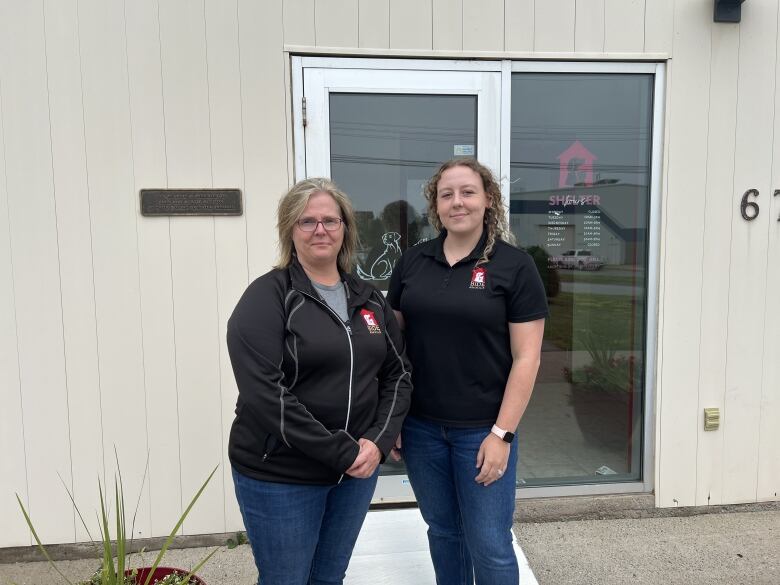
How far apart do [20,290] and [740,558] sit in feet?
12.8

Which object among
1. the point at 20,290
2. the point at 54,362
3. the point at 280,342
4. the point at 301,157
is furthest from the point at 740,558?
the point at 20,290

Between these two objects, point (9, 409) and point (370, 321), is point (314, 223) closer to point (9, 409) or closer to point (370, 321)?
point (370, 321)

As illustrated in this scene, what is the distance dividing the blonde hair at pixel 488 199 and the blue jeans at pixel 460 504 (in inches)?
24.8

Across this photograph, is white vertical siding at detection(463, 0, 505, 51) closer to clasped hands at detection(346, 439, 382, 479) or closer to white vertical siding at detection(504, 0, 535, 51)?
white vertical siding at detection(504, 0, 535, 51)

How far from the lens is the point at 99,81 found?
2635 mm

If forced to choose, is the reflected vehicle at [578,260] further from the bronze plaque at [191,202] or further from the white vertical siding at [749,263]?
the bronze plaque at [191,202]

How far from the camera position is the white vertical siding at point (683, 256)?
2926 mm

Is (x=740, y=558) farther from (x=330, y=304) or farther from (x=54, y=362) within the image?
(x=54, y=362)

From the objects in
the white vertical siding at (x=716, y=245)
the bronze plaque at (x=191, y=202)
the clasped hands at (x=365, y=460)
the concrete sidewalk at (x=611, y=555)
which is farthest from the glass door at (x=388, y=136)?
the clasped hands at (x=365, y=460)

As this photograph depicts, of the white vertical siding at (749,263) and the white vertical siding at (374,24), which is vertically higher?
the white vertical siding at (374,24)

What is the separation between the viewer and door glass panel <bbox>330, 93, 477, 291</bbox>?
2.89 meters

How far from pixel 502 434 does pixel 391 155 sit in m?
1.75

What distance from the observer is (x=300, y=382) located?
1.56 meters

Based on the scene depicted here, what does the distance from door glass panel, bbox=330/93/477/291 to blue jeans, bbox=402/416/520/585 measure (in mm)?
1271
